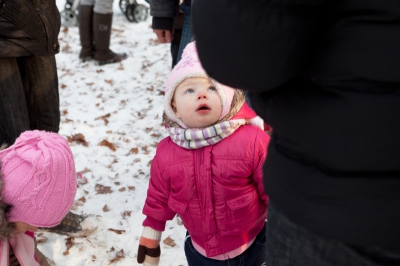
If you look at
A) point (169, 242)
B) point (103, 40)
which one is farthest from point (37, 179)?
point (103, 40)

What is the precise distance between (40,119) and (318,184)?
2.43m

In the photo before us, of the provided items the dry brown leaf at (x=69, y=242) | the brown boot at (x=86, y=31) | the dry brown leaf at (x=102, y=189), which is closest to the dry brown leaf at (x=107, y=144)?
the dry brown leaf at (x=102, y=189)

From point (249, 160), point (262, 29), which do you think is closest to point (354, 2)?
point (262, 29)

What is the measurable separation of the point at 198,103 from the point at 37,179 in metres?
0.78

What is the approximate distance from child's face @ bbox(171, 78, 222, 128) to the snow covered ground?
137 cm

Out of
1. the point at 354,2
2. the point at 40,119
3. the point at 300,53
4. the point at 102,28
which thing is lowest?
the point at 102,28

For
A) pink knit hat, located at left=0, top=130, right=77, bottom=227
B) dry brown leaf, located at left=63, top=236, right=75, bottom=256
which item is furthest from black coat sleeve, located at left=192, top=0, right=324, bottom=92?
dry brown leaf, located at left=63, top=236, right=75, bottom=256

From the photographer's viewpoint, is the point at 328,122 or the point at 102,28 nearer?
the point at 328,122

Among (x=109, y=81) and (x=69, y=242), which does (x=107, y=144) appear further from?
(x=109, y=81)

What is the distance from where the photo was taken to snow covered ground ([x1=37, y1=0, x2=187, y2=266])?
3094mm

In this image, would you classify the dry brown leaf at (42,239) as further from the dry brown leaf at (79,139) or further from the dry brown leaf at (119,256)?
the dry brown leaf at (79,139)

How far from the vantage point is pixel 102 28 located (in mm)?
6871

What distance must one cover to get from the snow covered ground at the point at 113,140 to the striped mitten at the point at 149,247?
0.87 m

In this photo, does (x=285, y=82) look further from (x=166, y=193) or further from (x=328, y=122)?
(x=166, y=193)
